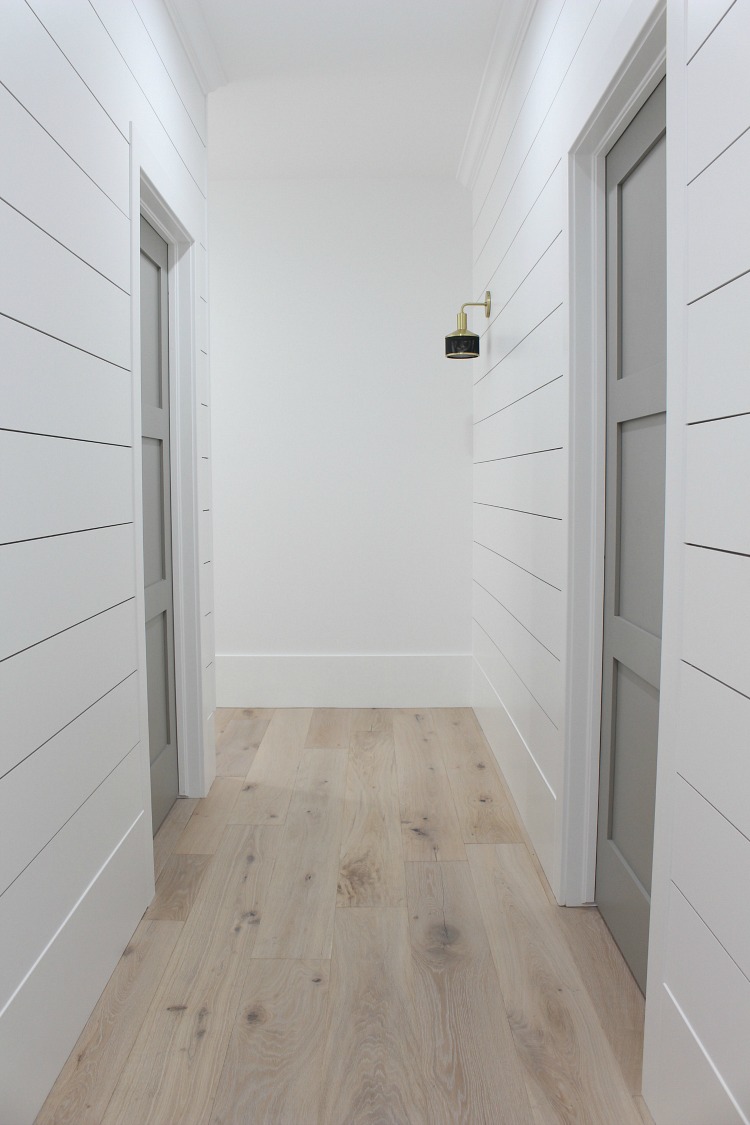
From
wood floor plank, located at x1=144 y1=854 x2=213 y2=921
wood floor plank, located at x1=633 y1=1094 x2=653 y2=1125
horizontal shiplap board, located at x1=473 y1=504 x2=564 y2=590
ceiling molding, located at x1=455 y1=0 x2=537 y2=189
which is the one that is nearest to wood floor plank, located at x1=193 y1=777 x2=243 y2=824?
wood floor plank, located at x1=144 y1=854 x2=213 y2=921

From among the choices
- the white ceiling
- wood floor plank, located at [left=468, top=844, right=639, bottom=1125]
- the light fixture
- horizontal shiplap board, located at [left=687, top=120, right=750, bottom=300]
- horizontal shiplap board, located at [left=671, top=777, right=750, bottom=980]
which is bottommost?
wood floor plank, located at [left=468, top=844, right=639, bottom=1125]

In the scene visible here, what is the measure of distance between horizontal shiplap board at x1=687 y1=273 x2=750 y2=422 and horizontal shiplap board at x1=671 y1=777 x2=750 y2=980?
59cm

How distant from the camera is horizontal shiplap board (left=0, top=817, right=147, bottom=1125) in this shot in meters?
1.30

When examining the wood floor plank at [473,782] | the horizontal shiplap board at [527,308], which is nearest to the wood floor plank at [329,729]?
the wood floor plank at [473,782]

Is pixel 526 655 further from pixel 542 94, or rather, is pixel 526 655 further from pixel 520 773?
pixel 542 94

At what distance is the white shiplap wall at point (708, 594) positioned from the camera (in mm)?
1047

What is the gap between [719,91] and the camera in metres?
1.08

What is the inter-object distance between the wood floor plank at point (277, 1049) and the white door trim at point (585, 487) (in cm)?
77

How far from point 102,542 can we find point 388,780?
1698 mm

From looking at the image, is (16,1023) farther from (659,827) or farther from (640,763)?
(640,763)

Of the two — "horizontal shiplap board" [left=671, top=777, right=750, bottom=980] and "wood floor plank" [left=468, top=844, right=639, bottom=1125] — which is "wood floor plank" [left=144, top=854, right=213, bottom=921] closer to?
"wood floor plank" [left=468, top=844, right=639, bottom=1125]

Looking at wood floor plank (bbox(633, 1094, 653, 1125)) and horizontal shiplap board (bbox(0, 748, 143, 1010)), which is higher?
horizontal shiplap board (bbox(0, 748, 143, 1010))

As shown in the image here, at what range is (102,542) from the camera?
1763 millimetres

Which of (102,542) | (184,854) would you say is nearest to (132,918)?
(184,854)
